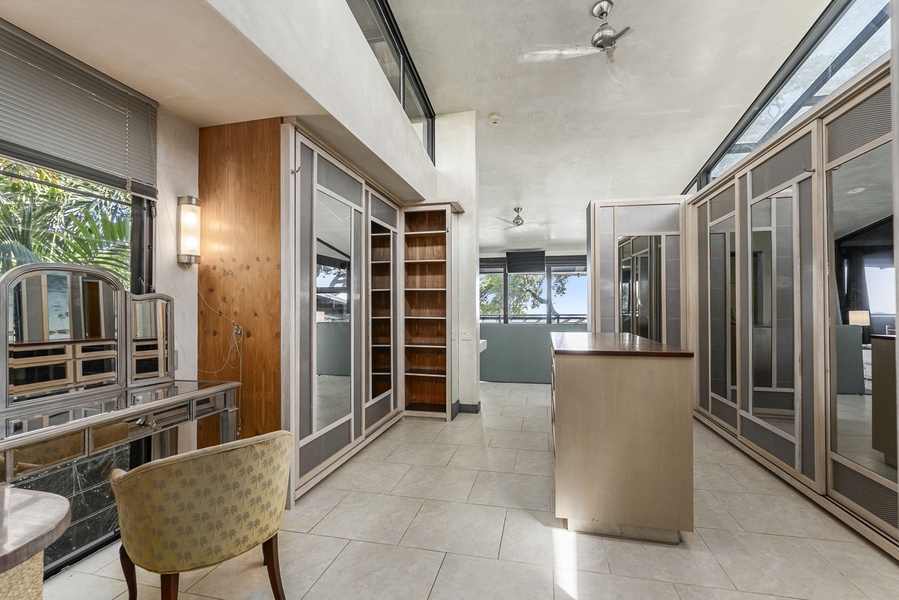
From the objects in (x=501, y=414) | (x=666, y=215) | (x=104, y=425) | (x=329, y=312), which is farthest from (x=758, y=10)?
(x=104, y=425)

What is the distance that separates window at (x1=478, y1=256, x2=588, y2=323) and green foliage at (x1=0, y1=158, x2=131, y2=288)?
1029 cm

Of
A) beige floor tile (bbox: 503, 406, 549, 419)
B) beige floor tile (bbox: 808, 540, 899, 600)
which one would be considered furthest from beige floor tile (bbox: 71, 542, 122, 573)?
beige floor tile (bbox: 503, 406, 549, 419)

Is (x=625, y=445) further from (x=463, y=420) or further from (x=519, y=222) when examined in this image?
(x=519, y=222)

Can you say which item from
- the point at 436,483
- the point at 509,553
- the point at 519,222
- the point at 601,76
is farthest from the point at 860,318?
the point at 519,222

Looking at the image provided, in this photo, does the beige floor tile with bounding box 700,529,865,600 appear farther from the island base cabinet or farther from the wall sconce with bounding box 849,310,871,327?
the wall sconce with bounding box 849,310,871,327

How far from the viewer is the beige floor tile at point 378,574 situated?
68.1 inches

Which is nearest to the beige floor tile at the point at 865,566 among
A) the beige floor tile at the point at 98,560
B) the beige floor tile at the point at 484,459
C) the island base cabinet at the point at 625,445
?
the island base cabinet at the point at 625,445

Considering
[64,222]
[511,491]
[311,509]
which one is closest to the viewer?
[64,222]

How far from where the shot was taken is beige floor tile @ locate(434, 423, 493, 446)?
12.2 feet

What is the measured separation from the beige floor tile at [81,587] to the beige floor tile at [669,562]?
220cm

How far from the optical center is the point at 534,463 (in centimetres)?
320

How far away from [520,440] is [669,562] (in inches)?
73.7

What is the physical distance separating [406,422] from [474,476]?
5.23 feet

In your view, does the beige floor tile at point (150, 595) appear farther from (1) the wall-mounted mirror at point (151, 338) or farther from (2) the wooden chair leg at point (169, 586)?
(1) the wall-mounted mirror at point (151, 338)
